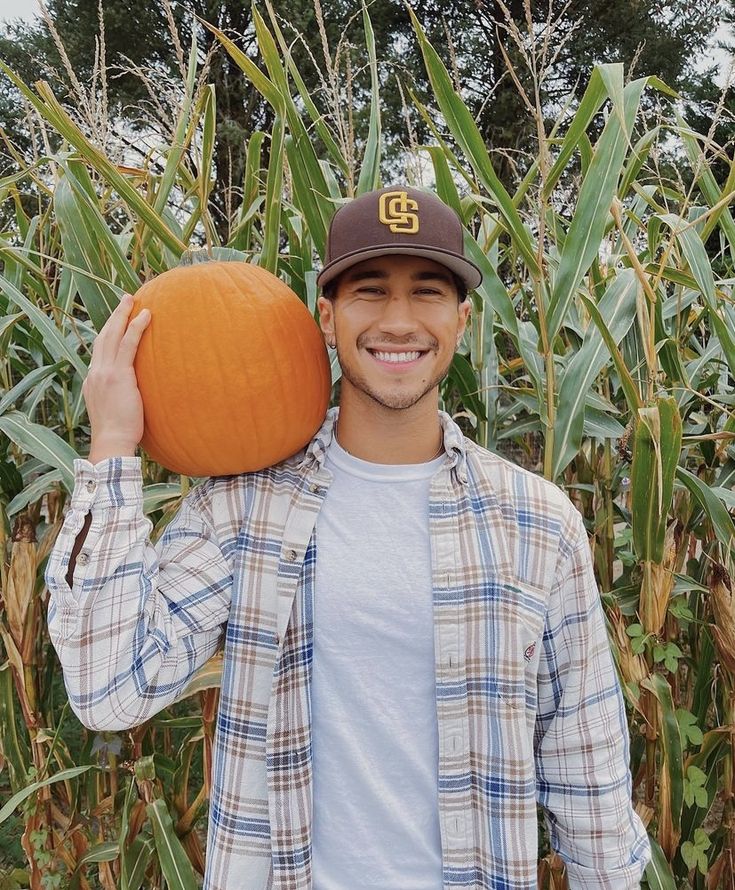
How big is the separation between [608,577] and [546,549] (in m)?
0.65

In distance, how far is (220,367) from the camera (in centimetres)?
99

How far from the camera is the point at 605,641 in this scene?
1.12 meters

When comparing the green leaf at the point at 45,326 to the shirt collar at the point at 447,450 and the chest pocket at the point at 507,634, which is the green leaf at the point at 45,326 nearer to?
the shirt collar at the point at 447,450

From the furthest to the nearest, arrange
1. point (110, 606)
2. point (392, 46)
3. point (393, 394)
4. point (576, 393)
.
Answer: point (392, 46) < point (576, 393) < point (393, 394) < point (110, 606)

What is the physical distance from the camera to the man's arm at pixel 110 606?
0.92 meters

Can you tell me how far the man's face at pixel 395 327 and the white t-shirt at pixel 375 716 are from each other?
9.2 inches

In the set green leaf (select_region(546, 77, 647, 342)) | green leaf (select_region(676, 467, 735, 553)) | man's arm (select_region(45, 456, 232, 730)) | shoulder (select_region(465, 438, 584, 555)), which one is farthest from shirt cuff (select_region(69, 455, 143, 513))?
→ green leaf (select_region(676, 467, 735, 553))

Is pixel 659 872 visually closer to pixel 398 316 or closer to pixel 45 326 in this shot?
pixel 398 316

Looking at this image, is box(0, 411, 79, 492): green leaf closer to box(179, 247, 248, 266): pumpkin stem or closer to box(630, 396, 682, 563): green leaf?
box(179, 247, 248, 266): pumpkin stem

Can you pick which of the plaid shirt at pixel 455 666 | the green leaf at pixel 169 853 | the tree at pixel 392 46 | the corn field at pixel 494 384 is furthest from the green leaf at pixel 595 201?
the tree at pixel 392 46

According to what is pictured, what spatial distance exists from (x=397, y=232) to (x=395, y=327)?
14 centimetres

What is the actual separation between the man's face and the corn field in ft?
0.72

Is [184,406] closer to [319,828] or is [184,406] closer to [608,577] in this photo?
[319,828]

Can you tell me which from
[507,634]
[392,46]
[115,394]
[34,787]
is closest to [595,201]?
[507,634]
